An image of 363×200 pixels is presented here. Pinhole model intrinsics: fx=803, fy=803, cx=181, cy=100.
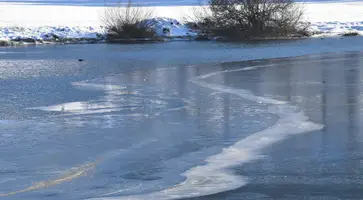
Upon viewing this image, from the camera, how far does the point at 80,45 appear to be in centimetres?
3244

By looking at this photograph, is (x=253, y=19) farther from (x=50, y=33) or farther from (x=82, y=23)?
(x=82, y=23)

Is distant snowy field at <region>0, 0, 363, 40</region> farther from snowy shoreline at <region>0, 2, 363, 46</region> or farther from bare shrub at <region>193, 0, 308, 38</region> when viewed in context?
bare shrub at <region>193, 0, 308, 38</region>

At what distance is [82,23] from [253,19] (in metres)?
10.2

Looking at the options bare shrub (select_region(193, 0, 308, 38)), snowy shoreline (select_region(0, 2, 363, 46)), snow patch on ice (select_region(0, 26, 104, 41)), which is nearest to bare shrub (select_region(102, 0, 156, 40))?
snowy shoreline (select_region(0, 2, 363, 46))

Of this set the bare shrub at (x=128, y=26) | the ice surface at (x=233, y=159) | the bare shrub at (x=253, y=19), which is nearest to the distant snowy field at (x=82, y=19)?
the bare shrub at (x=128, y=26)

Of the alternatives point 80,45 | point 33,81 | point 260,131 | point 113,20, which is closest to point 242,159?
point 260,131

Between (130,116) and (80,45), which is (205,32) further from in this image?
(130,116)

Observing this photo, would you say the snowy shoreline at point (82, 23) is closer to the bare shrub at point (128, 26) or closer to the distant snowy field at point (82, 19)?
the distant snowy field at point (82, 19)

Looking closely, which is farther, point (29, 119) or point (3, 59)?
point (3, 59)

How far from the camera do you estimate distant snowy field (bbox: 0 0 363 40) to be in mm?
37219

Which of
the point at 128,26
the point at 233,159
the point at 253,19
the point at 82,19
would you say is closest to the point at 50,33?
the point at 128,26

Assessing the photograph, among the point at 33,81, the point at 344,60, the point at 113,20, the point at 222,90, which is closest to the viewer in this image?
the point at 222,90

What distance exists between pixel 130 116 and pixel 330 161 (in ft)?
13.6

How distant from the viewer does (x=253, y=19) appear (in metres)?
37.6
